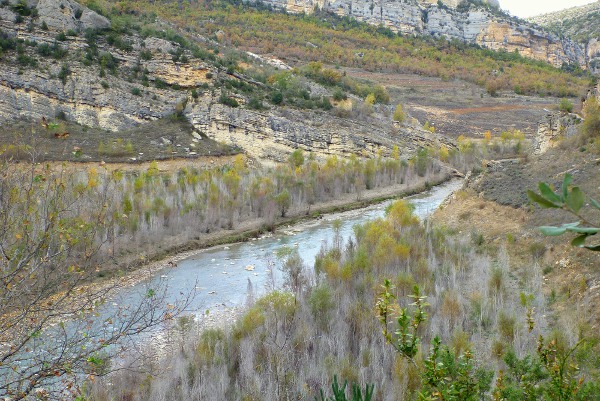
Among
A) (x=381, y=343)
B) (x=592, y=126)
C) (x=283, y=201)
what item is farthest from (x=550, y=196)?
(x=283, y=201)

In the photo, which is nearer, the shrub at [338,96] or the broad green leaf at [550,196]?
the broad green leaf at [550,196]

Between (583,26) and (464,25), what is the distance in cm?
2027

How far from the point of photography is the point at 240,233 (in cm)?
1535

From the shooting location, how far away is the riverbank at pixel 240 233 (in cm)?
1135

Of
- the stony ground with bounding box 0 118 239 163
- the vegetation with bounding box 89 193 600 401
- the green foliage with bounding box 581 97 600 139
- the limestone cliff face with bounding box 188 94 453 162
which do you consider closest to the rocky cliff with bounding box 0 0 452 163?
the limestone cliff face with bounding box 188 94 453 162

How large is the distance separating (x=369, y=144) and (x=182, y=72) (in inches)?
439

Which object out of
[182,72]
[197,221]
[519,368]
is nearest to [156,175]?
[197,221]

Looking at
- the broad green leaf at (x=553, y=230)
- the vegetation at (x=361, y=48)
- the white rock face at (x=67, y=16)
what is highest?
the vegetation at (x=361, y=48)

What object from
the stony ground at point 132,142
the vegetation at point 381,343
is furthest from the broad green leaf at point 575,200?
the stony ground at point 132,142

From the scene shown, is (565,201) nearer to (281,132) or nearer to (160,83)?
(281,132)

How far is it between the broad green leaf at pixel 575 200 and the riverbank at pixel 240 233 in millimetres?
6984

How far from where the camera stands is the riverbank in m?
11.3

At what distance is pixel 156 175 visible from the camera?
1959 cm

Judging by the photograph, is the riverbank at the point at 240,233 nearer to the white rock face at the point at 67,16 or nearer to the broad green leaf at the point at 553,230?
the broad green leaf at the point at 553,230
